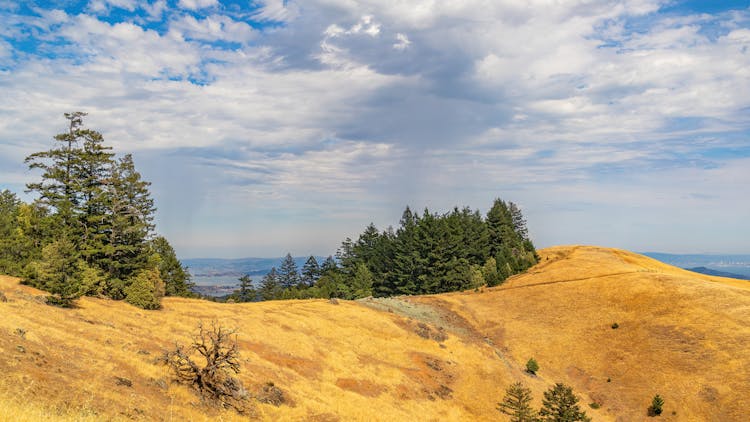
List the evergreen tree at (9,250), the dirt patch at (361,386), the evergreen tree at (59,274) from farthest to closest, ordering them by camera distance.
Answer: the evergreen tree at (9,250), the dirt patch at (361,386), the evergreen tree at (59,274)

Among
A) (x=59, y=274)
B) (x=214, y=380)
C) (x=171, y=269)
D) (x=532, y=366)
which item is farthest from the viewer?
(x=171, y=269)

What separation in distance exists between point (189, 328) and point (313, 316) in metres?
16.1

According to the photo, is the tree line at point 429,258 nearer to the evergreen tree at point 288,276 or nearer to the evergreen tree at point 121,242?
the evergreen tree at point 288,276

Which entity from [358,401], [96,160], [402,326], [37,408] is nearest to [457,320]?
[402,326]

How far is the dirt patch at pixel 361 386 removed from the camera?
112 feet

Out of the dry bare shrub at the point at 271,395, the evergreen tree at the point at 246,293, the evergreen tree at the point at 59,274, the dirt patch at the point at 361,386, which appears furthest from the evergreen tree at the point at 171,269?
the dry bare shrub at the point at 271,395

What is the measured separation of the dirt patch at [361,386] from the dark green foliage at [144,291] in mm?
20387

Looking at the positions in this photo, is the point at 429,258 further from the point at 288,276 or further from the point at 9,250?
the point at 9,250

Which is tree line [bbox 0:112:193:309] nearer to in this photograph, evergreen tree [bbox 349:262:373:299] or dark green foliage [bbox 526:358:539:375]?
dark green foliage [bbox 526:358:539:375]

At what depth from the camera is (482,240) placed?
110 m

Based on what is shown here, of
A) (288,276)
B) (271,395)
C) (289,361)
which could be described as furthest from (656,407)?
(288,276)

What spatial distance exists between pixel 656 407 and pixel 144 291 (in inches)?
2084

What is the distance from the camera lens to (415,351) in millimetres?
47188

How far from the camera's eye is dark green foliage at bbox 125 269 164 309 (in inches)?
1601
